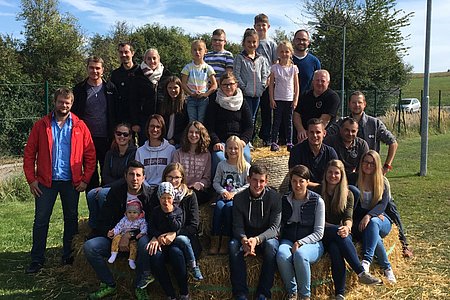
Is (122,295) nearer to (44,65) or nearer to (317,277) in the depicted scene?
(317,277)

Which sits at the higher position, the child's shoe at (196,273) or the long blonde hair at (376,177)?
the long blonde hair at (376,177)

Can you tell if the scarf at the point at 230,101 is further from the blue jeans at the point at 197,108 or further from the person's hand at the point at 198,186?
the person's hand at the point at 198,186

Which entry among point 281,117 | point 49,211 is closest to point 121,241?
point 49,211

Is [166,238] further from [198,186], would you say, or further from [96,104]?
[96,104]

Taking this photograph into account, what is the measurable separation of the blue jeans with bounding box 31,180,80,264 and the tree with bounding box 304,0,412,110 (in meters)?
24.9

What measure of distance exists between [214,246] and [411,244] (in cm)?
298

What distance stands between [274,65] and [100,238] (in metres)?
3.32

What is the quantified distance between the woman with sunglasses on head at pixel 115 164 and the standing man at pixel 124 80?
2.67ft

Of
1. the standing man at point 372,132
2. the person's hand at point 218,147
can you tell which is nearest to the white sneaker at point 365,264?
the standing man at point 372,132

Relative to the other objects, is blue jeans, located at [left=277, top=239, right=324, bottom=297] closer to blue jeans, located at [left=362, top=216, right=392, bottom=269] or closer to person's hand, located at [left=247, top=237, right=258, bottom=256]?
person's hand, located at [left=247, top=237, right=258, bottom=256]

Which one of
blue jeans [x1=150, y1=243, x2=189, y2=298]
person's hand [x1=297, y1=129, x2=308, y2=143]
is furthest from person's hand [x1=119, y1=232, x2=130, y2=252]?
person's hand [x1=297, y1=129, x2=308, y2=143]

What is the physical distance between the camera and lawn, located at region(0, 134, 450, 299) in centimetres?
529

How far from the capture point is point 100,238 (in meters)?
5.21

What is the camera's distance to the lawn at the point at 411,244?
5.29m
